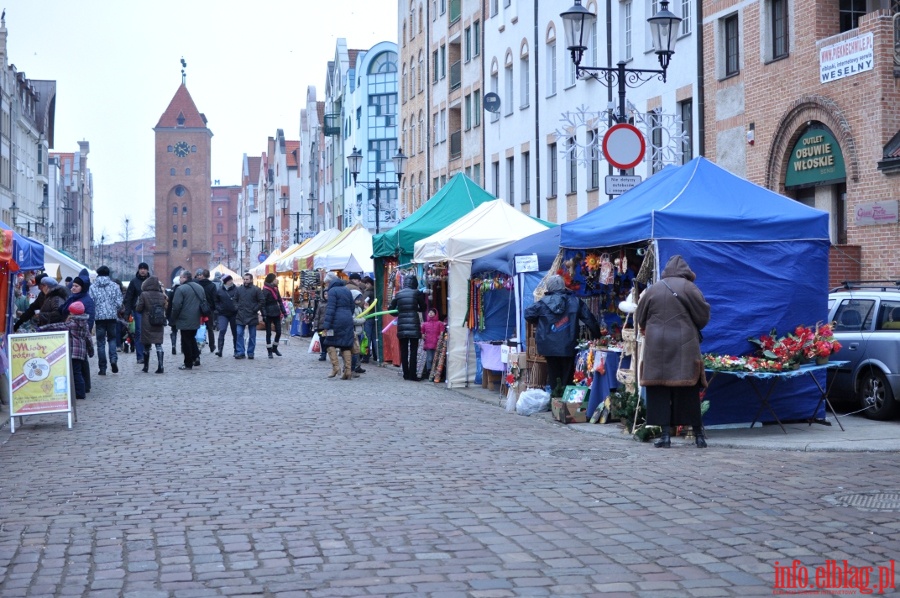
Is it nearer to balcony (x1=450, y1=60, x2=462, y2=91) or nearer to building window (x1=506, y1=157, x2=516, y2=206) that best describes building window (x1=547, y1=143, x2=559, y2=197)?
building window (x1=506, y1=157, x2=516, y2=206)

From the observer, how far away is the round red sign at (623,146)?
1673cm

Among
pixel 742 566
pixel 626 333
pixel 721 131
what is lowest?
pixel 742 566

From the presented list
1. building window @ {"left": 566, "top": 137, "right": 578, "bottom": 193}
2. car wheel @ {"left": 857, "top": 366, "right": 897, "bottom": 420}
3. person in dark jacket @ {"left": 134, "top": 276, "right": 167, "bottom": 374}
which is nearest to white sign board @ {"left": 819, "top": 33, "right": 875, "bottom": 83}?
car wheel @ {"left": 857, "top": 366, "right": 897, "bottom": 420}

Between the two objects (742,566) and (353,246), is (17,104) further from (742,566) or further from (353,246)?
(742,566)

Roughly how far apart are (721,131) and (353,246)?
39.0 ft

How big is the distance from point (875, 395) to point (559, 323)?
3863 mm

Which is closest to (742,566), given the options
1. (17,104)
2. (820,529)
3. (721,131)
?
(820,529)

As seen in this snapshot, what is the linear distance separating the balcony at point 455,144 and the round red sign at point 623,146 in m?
33.5

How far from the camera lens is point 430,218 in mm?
24375

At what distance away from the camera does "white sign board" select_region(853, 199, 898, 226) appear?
21.0 meters

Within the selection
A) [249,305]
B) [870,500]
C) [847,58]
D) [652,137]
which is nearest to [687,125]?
[652,137]

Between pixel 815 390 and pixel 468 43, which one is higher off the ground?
pixel 468 43

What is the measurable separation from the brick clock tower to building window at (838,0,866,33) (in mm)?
128764

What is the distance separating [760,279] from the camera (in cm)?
1373
